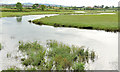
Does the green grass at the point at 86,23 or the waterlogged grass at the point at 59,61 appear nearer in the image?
the waterlogged grass at the point at 59,61

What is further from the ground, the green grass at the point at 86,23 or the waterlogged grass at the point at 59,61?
the green grass at the point at 86,23

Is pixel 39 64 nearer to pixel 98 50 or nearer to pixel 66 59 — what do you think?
pixel 66 59

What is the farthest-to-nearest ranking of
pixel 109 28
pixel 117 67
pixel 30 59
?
pixel 109 28
pixel 30 59
pixel 117 67

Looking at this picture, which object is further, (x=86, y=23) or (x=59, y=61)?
(x=86, y=23)

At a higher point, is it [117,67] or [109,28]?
[109,28]

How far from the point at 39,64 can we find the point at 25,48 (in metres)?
5.82

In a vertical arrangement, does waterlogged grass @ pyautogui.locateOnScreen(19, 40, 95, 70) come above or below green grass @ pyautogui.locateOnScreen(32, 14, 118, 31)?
below

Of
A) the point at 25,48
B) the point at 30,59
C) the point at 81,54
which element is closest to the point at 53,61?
the point at 30,59

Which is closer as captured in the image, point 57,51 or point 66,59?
point 66,59

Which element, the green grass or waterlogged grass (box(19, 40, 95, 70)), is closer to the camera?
waterlogged grass (box(19, 40, 95, 70))

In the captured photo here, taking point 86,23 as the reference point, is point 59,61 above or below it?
below

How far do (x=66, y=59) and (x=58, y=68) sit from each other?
6.31 feet

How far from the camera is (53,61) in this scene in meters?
15.3

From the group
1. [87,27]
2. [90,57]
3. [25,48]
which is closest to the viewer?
[90,57]
